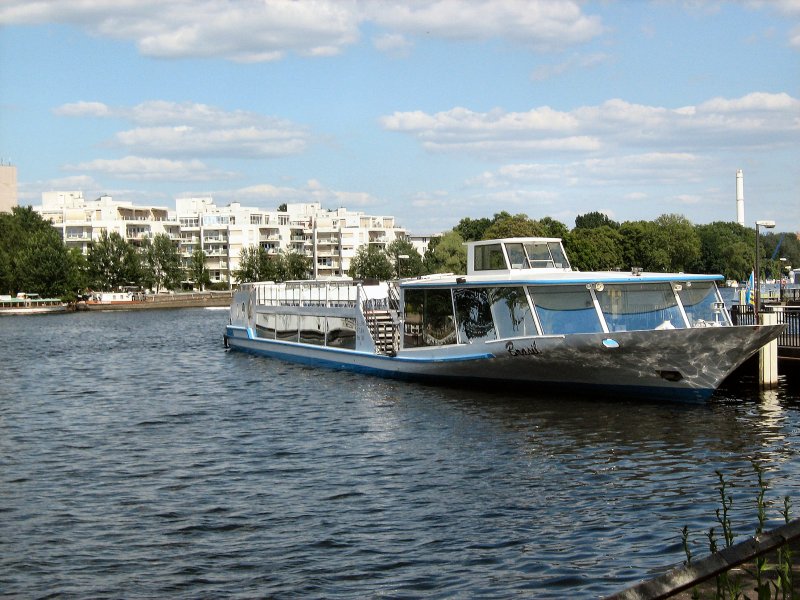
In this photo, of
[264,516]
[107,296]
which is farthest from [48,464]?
[107,296]

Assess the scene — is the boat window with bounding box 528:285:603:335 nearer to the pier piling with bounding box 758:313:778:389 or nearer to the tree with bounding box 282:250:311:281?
the pier piling with bounding box 758:313:778:389

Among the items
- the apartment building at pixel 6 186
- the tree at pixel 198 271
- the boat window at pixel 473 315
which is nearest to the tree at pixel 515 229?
the tree at pixel 198 271

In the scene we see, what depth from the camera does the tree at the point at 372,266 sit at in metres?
170

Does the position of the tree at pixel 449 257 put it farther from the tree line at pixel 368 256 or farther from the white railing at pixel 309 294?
the white railing at pixel 309 294

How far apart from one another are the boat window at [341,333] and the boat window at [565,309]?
41.8 ft

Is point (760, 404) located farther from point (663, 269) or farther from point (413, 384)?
point (663, 269)

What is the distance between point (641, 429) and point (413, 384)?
13.0 m

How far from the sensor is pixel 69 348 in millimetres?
67312

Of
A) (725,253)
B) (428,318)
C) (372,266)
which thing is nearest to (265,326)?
(428,318)

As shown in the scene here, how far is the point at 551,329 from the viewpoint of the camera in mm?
31312

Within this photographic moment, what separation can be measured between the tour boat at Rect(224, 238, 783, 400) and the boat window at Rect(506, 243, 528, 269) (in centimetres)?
5

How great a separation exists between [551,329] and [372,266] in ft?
461

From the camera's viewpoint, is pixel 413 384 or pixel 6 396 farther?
pixel 6 396

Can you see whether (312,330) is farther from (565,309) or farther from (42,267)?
(42,267)
